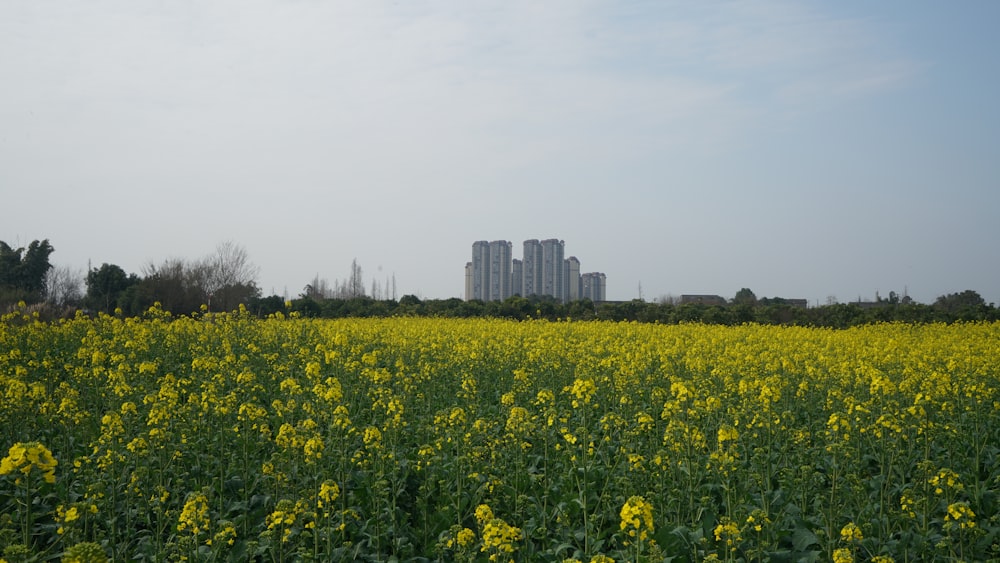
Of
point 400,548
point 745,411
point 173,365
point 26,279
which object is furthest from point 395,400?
point 26,279

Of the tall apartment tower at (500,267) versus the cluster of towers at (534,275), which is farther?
the tall apartment tower at (500,267)

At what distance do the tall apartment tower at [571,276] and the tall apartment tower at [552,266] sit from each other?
1.29ft

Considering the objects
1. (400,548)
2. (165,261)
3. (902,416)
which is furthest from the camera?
(165,261)

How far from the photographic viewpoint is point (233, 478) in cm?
582

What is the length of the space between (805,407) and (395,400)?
5.49m

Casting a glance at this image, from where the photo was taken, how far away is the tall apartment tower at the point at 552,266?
6050cm

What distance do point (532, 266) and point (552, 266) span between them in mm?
1945

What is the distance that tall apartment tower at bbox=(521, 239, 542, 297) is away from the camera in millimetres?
61125

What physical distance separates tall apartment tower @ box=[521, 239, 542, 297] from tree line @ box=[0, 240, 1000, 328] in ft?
93.1

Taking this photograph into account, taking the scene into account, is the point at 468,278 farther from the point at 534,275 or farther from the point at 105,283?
the point at 105,283

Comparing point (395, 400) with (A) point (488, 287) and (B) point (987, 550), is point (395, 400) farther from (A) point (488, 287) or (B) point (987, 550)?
(A) point (488, 287)

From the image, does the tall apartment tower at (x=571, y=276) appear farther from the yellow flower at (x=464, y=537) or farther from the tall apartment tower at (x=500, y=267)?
the yellow flower at (x=464, y=537)

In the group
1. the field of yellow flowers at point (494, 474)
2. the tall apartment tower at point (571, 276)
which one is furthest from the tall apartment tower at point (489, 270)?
the field of yellow flowers at point (494, 474)

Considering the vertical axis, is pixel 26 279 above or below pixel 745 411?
above
